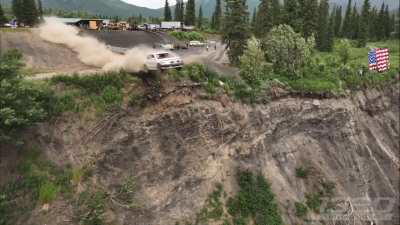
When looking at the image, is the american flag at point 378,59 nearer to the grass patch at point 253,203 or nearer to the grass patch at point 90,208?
the grass patch at point 253,203

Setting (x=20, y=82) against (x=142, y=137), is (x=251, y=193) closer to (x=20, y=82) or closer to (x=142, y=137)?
(x=142, y=137)

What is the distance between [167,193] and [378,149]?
25.3m

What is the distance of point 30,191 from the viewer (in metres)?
19.2

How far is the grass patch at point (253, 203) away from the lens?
2413 cm

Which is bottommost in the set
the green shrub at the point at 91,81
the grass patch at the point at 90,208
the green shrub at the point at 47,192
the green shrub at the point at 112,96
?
the grass patch at the point at 90,208

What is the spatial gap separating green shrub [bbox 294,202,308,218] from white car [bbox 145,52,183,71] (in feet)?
44.9

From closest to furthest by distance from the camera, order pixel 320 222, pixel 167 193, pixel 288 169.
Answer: pixel 167 193
pixel 320 222
pixel 288 169

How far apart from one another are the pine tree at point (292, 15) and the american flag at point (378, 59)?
31.7ft

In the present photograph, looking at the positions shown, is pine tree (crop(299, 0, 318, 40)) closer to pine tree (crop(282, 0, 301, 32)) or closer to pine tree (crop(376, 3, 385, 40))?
pine tree (crop(282, 0, 301, 32))

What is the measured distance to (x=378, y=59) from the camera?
45156mm

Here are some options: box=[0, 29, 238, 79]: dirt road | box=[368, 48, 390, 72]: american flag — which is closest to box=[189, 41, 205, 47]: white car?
box=[0, 29, 238, 79]: dirt road

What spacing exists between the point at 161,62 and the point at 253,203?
11.9 m

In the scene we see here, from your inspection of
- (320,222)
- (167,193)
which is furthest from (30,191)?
(320,222)

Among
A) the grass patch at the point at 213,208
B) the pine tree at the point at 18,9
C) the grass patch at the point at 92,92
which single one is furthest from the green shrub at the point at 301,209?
the pine tree at the point at 18,9
